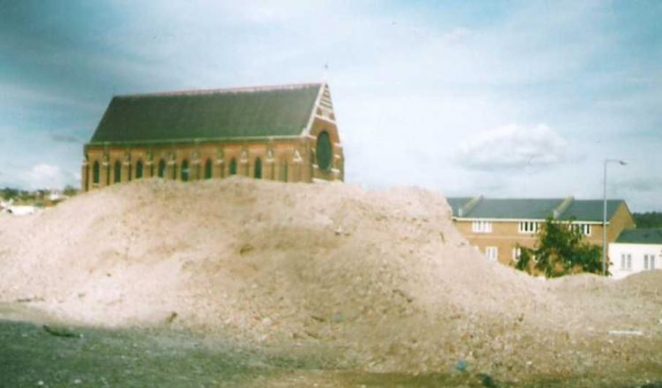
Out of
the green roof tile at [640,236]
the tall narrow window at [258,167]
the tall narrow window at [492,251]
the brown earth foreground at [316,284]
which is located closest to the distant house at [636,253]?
the green roof tile at [640,236]

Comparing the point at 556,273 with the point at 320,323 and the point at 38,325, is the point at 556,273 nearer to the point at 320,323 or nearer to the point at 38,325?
the point at 320,323

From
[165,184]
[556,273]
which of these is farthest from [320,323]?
[556,273]

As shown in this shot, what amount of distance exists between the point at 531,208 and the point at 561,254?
19964 millimetres

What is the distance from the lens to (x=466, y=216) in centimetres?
6406

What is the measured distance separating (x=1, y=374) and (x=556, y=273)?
3798 cm

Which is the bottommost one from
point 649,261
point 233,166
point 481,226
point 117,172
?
point 649,261

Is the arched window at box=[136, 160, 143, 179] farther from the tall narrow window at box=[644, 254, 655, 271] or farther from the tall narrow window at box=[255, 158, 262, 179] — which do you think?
the tall narrow window at box=[644, 254, 655, 271]

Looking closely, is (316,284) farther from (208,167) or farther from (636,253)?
(208,167)

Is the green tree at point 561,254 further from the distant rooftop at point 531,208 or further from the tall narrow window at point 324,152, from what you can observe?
the tall narrow window at point 324,152

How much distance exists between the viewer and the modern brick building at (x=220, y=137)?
6038cm

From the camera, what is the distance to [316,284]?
1706 centimetres

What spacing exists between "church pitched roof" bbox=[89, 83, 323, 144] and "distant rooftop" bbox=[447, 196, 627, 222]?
17084 mm

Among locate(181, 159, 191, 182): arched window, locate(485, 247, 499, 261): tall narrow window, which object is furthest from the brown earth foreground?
locate(181, 159, 191, 182): arched window

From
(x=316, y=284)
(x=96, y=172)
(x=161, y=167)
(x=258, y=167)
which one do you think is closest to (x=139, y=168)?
(x=161, y=167)
